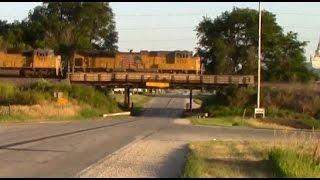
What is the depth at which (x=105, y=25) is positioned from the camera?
14088 cm

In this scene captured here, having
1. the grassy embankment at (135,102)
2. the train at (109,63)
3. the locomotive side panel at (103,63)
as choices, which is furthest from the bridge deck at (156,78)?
the grassy embankment at (135,102)

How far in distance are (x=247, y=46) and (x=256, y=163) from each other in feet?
308

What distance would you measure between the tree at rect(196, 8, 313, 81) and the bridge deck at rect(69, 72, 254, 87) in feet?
68.3

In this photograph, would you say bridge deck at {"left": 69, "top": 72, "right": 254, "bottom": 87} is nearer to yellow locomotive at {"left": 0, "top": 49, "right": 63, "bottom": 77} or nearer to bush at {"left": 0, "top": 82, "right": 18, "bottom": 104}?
yellow locomotive at {"left": 0, "top": 49, "right": 63, "bottom": 77}

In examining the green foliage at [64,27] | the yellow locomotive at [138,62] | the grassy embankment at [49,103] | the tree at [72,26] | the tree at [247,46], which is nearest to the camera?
the grassy embankment at [49,103]

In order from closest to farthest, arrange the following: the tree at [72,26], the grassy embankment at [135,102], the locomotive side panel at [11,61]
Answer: the locomotive side panel at [11,61]
the grassy embankment at [135,102]
the tree at [72,26]

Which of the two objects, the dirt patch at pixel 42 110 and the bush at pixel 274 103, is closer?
the dirt patch at pixel 42 110

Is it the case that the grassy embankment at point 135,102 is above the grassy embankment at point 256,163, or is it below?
below

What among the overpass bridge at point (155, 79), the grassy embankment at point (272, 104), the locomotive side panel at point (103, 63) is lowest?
the grassy embankment at point (272, 104)

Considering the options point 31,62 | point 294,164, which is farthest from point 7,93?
point 294,164

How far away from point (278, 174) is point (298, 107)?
59744 mm

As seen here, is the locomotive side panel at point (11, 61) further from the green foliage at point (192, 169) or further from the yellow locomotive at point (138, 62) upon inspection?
the green foliage at point (192, 169)

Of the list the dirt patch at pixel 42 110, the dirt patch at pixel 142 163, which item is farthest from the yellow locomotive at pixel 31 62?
the dirt patch at pixel 142 163

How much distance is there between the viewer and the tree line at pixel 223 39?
106188 mm
